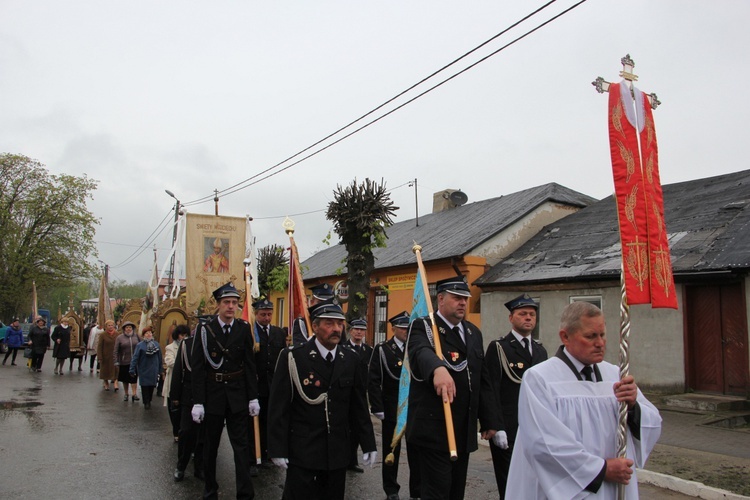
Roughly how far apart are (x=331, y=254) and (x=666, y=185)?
64.8 feet

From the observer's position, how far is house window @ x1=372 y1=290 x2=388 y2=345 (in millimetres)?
25062

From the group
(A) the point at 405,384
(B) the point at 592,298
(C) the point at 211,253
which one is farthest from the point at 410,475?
(C) the point at 211,253

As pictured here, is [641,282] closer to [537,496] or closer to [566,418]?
[566,418]

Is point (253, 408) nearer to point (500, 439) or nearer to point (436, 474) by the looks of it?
point (436, 474)

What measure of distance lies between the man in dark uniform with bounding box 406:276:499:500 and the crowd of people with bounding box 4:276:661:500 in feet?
0.03

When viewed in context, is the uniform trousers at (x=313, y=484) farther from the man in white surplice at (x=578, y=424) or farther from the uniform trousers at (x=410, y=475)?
the man in white surplice at (x=578, y=424)

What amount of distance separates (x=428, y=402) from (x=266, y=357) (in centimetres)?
346

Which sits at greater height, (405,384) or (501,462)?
(405,384)

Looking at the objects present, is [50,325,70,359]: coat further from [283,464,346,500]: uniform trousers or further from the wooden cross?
the wooden cross

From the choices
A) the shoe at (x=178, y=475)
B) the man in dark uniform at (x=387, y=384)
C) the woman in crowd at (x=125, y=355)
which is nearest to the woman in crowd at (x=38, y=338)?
the woman in crowd at (x=125, y=355)

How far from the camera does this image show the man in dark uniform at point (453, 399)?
15.7ft

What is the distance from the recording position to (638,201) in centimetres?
399

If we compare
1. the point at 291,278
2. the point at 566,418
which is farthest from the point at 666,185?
the point at 566,418

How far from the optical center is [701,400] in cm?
1234
